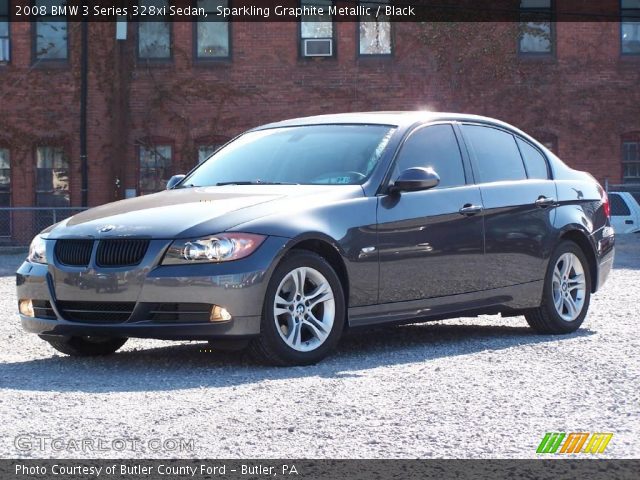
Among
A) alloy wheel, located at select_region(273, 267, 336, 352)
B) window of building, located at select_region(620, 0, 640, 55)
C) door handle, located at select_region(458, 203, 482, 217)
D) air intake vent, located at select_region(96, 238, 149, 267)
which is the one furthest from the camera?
window of building, located at select_region(620, 0, 640, 55)

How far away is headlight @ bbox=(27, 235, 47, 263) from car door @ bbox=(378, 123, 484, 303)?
7.09 ft

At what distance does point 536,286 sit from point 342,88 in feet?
74.9

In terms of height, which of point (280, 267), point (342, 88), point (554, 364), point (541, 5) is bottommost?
point (554, 364)

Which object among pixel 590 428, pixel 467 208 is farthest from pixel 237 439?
pixel 467 208

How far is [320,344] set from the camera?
8.38 metres

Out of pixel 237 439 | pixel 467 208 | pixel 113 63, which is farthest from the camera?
pixel 113 63

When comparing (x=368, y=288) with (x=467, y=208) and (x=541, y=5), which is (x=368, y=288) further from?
(x=541, y=5)

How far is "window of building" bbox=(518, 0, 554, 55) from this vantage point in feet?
109

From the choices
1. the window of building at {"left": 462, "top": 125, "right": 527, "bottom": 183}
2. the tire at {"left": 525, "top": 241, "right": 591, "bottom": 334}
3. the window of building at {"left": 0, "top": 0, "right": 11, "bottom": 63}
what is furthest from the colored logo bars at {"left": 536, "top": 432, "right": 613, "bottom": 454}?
the window of building at {"left": 0, "top": 0, "right": 11, "bottom": 63}

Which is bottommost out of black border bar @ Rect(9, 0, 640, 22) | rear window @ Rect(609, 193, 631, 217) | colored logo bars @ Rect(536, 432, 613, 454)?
colored logo bars @ Rect(536, 432, 613, 454)

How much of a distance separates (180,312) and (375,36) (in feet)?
84.0

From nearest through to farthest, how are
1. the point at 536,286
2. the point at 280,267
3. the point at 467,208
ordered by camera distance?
1. the point at 280,267
2. the point at 467,208
3. the point at 536,286

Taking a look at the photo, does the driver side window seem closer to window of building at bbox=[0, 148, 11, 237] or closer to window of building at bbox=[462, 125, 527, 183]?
window of building at bbox=[462, 125, 527, 183]

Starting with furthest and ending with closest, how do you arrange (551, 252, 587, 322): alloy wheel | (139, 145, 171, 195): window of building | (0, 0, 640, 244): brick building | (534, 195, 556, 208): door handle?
(139, 145, 171, 195): window of building < (0, 0, 640, 244): brick building < (551, 252, 587, 322): alloy wheel < (534, 195, 556, 208): door handle
